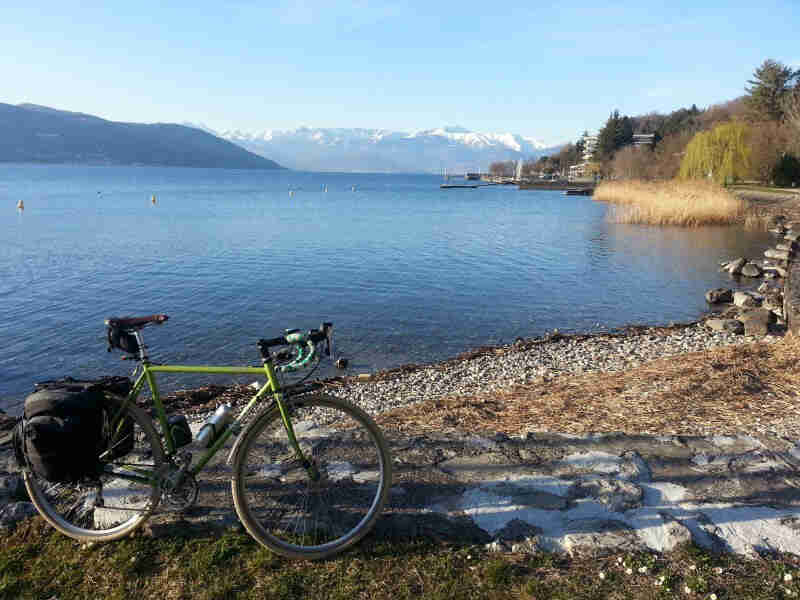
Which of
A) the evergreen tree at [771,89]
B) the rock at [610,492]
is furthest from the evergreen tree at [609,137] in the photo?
the rock at [610,492]

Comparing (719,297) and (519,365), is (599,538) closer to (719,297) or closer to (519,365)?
(519,365)

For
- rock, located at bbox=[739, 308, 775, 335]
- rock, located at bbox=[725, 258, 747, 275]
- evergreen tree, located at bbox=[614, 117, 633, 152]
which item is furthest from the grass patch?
evergreen tree, located at bbox=[614, 117, 633, 152]

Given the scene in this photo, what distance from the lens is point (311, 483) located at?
12.6 feet

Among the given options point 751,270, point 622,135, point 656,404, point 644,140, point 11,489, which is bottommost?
point 751,270

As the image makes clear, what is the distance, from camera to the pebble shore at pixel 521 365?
10289 millimetres

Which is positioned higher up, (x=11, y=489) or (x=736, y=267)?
(x=11, y=489)

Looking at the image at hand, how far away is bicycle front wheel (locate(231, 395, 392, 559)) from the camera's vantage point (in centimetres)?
342

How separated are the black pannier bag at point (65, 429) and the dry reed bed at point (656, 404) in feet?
9.96

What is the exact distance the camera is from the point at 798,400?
616 cm

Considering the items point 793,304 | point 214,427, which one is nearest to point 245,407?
point 214,427

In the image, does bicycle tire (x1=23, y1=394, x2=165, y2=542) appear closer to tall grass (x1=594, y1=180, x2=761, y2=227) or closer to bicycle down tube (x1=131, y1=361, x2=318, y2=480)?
bicycle down tube (x1=131, y1=361, x2=318, y2=480)

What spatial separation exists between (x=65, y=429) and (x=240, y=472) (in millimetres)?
1081

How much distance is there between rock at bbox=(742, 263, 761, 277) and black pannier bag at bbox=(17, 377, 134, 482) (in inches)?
1046

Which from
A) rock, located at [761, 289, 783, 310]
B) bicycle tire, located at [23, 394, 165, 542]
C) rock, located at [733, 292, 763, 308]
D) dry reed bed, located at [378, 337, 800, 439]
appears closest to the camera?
bicycle tire, located at [23, 394, 165, 542]
